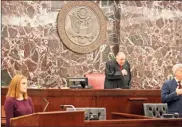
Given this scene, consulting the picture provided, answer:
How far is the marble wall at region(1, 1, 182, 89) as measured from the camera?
388 inches

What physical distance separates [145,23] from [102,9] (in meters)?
1.08

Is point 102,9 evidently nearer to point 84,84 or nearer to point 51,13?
point 51,13

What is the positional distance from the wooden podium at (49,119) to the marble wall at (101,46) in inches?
216

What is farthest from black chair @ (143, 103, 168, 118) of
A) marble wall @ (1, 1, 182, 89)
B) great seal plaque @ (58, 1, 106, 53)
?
great seal plaque @ (58, 1, 106, 53)

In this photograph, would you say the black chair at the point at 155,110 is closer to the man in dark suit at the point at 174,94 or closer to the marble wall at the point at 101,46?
the man in dark suit at the point at 174,94

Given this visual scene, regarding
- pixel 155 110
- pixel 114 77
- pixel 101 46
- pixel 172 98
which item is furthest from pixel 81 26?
pixel 172 98

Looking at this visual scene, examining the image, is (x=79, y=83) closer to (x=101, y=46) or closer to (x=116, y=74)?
(x=116, y=74)

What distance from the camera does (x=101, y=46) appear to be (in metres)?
10.7

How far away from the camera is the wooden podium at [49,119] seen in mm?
4188

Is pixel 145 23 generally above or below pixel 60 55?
above

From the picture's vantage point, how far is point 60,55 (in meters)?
10.2

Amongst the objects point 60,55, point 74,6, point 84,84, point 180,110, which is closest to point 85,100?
point 84,84

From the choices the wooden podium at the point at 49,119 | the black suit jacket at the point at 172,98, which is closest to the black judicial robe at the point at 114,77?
the black suit jacket at the point at 172,98

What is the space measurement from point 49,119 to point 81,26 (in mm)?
6399
